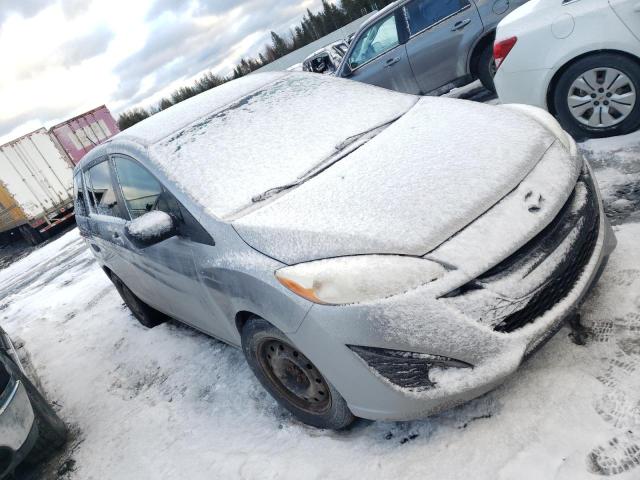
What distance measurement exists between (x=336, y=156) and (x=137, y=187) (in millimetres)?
1365

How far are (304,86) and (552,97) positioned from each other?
7.29 ft

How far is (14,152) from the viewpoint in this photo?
13844mm

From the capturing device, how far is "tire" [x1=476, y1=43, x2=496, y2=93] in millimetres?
6078

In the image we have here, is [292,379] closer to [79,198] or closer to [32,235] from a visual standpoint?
[79,198]

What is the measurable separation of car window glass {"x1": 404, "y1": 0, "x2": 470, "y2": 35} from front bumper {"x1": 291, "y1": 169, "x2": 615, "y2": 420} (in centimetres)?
528

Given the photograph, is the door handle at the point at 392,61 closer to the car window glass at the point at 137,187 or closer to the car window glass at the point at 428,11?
the car window glass at the point at 428,11

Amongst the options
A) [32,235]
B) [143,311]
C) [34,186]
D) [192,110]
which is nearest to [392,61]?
[192,110]

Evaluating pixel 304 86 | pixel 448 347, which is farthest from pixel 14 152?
pixel 448 347

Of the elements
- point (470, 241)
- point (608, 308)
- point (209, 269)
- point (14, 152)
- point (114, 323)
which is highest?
point (14, 152)

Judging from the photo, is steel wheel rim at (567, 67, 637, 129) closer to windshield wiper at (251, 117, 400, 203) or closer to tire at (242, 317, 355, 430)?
windshield wiper at (251, 117, 400, 203)

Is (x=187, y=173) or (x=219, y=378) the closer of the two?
(x=187, y=173)

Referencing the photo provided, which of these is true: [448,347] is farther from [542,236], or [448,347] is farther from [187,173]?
[187,173]


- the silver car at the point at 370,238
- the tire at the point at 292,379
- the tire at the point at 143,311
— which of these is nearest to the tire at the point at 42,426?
the silver car at the point at 370,238

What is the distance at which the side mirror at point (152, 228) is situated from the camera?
2.51 metres
